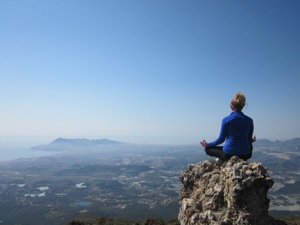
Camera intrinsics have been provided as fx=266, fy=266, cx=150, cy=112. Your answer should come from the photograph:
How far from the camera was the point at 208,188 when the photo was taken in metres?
11.3

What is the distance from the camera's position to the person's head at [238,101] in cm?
1052

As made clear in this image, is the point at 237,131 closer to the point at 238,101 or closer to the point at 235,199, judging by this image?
the point at 238,101

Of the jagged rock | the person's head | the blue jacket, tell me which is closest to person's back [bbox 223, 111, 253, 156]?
the blue jacket

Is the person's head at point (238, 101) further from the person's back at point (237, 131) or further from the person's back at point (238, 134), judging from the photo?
the person's back at point (238, 134)

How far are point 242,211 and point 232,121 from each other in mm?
3326

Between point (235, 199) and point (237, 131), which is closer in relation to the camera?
point (235, 199)

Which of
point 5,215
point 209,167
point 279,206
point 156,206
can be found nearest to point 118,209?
point 156,206

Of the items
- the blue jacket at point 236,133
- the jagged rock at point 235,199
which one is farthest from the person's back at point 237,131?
the jagged rock at point 235,199

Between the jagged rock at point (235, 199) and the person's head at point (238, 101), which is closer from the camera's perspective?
the jagged rock at point (235, 199)

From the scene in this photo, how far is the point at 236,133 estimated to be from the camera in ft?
34.5

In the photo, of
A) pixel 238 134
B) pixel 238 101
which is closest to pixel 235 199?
pixel 238 134

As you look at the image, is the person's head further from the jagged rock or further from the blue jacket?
the jagged rock

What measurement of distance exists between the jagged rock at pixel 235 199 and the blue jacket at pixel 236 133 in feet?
1.56

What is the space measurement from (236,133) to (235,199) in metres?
2.57
